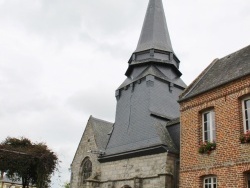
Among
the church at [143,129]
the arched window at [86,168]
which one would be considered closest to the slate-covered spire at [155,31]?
the church at [143,129]

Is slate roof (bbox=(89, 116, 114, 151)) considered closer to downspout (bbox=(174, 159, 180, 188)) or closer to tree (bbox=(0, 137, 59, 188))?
downspout (bbox=(174, 159, 180, 188))

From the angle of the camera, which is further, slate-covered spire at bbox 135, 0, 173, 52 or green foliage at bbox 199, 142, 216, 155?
slate-covered spire at bbox 135, 0, 173, 52

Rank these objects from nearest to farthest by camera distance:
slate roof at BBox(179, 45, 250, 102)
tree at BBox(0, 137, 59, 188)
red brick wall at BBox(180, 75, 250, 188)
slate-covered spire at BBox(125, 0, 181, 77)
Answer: red brick wall at BBox(180, 75, 250, 188) < slate roof at BBox(179, 45, 250, 102) < tree at BBox(0, 137, 59, 188) < slate-covered spire at BBox(125, 0, 181, 77)

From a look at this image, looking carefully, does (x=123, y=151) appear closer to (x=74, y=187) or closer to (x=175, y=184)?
(x=175, y=184)

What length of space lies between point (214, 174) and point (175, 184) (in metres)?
4.04

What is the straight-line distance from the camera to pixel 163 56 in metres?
21.5

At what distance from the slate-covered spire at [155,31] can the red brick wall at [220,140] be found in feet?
28.6

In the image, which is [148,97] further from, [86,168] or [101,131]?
[86,168]

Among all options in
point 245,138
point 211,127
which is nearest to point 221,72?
point 211,127

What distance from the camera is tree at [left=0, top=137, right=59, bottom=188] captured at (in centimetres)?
1362

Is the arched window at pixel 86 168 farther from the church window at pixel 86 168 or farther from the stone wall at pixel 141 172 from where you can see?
the stone wall at pixel 141 172

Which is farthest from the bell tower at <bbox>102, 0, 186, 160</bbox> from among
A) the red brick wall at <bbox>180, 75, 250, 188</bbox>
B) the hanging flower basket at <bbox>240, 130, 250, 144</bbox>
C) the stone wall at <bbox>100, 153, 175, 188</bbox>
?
the hanging flower basket at <bbox>240, 130, 250, 144</bbox>

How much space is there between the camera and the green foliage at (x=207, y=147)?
40.0 feet

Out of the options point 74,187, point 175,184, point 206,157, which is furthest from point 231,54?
point 74,187
